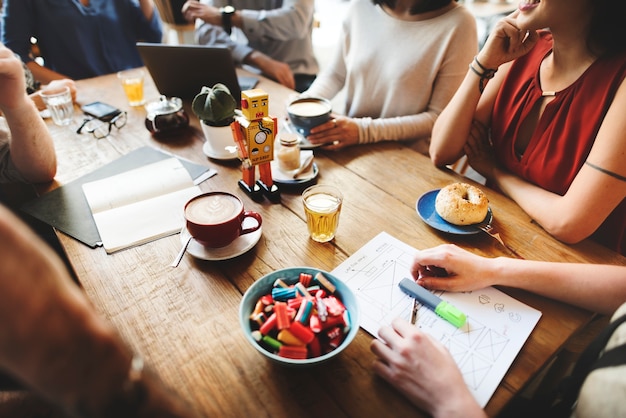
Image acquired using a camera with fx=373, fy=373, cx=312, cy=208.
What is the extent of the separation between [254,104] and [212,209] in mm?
280

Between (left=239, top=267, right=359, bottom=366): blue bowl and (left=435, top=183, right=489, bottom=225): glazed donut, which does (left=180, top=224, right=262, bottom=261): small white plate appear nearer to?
(left=239, top=267, right=359, bottom=366): blue bowl

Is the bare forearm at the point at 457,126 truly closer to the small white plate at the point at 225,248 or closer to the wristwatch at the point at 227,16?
the small white plate at the point at 225,248

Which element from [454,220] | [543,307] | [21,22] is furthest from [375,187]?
[21,22]

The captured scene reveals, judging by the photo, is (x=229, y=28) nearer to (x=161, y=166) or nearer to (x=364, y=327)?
(x=161, y=166)

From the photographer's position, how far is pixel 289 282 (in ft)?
2.39

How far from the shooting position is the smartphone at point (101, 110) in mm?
1451

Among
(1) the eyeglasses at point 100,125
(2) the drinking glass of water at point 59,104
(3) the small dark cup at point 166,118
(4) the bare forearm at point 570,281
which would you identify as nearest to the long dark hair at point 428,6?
(3) the small dark cup at point 166,118

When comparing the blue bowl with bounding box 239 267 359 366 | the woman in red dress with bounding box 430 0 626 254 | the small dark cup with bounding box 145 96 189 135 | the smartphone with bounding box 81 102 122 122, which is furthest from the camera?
the smartphone with bounding box 81 102 122 122

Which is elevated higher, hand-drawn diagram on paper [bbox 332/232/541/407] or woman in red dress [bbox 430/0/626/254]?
woman in red dress [bbox 430/0/626/254]

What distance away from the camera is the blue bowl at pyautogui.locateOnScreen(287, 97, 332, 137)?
1269 mm

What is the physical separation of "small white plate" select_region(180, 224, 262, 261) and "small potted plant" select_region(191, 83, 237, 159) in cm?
39

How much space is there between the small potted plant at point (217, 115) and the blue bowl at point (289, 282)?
0.62 metres

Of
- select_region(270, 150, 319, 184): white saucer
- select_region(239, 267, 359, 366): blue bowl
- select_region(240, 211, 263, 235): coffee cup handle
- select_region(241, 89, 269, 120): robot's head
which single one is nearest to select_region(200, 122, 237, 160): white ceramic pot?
select_region(270, 150, 319, 184): white saucer

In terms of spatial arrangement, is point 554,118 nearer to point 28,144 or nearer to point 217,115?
point 217,115
